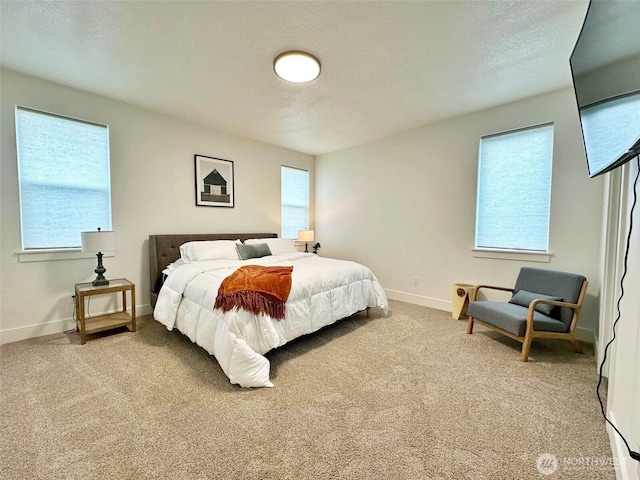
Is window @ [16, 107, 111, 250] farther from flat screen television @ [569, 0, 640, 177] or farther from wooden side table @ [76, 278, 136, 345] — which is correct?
flat screen television @ [569, 0, 640, 177]

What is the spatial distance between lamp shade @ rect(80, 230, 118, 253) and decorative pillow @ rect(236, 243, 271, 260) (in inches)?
55.3

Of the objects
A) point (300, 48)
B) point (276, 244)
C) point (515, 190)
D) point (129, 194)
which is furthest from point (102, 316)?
point (515, 190)

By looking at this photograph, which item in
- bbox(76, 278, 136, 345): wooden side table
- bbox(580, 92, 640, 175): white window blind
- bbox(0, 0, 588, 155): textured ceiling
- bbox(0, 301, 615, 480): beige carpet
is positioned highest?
bbox(0, 0, 588, 155): textured ceiling

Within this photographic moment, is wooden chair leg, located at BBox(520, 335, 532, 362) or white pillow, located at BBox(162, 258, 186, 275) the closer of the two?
wooden chair leg, located at BBox(520, 335, 532, 362)

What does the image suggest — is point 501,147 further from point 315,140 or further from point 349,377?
point 349,377

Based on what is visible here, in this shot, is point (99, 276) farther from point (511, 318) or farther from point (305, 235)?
point (511, 318)

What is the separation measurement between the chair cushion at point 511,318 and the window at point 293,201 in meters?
3.37

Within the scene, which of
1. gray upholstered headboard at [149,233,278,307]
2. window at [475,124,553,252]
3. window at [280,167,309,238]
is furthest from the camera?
window at [280,167,309,238]

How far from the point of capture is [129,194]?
10.7ft

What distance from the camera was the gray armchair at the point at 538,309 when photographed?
2.32 m

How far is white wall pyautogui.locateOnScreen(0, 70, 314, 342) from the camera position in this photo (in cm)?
256

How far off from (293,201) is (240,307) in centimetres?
340

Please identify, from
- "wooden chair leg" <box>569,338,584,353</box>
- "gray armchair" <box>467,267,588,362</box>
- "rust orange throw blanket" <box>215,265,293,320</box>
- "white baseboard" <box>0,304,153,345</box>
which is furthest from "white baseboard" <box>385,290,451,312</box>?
"white baseboard" <box>0,304,153,345</box>

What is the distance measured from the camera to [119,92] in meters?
2.91
